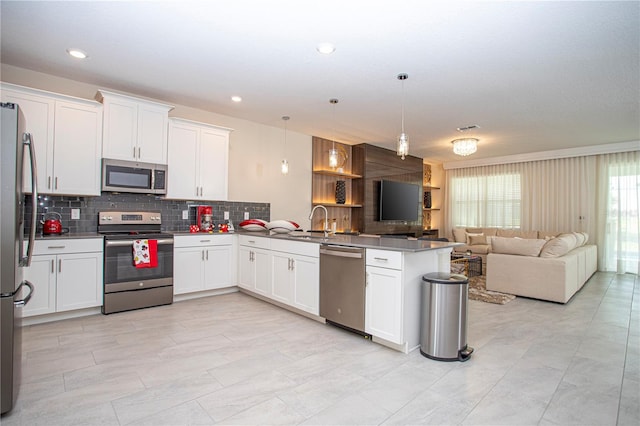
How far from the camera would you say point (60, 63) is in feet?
11.0

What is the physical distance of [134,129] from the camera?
12.9 ft

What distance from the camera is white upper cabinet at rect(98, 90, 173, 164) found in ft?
12.3

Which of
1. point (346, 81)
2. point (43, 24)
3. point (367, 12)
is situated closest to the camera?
point (367, 12)

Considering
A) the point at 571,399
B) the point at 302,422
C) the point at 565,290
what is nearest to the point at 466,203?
the point at 565,290

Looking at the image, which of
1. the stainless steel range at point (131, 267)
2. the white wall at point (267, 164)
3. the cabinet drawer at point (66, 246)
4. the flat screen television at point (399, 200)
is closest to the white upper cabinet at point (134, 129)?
the white wall at point (267, 164)

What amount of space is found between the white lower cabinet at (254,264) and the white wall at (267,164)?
1.04 meters

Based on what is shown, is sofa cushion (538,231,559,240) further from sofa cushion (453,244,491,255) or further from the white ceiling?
the white ceiling

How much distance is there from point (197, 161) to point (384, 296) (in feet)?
10.1

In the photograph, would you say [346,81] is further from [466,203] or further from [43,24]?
[466,203]

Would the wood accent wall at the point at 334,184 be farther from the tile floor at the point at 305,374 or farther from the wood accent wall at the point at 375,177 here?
the tile floor at the point at 305,374

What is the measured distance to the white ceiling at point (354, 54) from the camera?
2420 millimetres

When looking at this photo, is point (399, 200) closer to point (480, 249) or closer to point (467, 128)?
point (480, 249)

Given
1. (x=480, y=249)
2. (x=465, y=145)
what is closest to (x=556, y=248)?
(x=465, y=145)

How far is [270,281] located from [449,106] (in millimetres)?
3253
